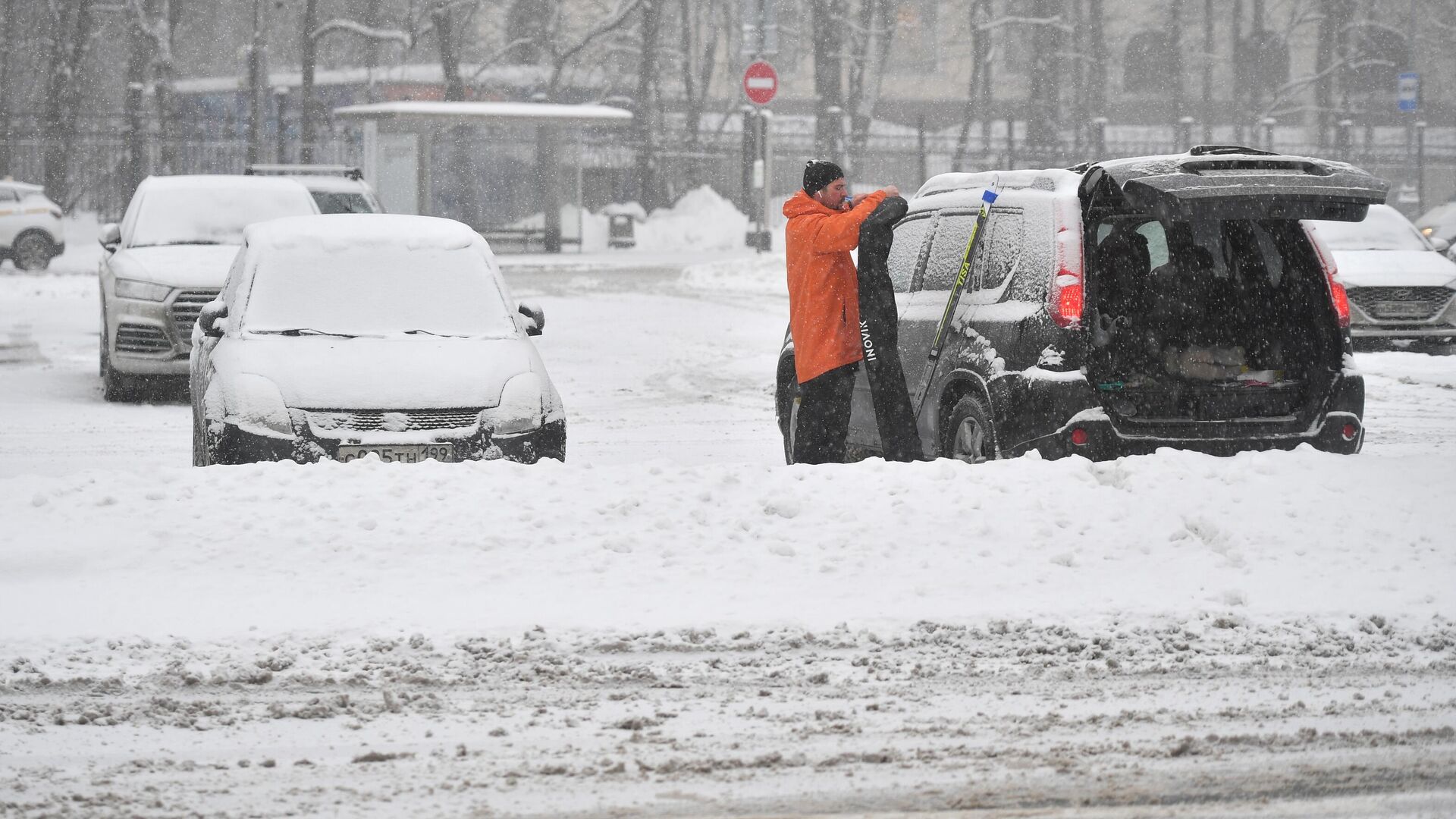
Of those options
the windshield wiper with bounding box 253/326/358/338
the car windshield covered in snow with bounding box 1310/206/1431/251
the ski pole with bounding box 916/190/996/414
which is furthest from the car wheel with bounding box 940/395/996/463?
the car windshield covered in snow with bounding box 1310/206/1431/251

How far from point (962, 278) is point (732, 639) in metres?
2.87

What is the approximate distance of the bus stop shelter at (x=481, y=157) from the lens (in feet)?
103

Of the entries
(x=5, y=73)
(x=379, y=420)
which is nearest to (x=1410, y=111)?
(x=5, y=73)

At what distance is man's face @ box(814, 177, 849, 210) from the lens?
27.5ft

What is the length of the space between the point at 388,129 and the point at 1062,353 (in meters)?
25.5

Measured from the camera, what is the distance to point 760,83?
30.6 m

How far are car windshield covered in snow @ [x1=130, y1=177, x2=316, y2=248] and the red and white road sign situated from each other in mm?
15844

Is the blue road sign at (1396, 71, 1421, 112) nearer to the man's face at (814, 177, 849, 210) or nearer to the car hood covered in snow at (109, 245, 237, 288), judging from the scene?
the car hood covered in snow at (109, 245, 237, 288)

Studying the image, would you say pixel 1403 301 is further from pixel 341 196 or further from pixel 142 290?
pixel 142 290

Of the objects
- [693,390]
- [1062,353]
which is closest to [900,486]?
[1062,353]

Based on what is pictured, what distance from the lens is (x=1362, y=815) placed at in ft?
13.8

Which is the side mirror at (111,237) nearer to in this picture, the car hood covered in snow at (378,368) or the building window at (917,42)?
the car hood covered in snow at (378,368)

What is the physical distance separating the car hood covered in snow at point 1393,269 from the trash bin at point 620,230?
22.0m

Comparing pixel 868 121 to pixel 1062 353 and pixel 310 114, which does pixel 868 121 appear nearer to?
pixel 310 114
